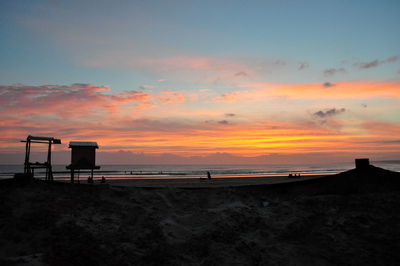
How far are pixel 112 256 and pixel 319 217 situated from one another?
24.6ft

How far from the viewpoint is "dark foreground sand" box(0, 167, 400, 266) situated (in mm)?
9133

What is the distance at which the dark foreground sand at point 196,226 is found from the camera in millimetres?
9133

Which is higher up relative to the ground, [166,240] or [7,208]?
[7,208]

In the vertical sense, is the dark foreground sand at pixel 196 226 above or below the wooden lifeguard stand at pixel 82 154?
below

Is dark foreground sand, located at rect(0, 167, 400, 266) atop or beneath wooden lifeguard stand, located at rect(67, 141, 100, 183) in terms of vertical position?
beneath

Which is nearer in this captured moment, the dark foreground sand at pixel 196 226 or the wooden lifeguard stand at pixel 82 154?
the dark foreground sand at pixel 196 226

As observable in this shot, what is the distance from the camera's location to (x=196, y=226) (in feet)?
36.3

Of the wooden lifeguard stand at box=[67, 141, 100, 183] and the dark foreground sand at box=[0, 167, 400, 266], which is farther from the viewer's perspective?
the wooden lifeguard stand at box=[67, 141, 100, 183]

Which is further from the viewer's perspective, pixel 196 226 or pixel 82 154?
pixel 82 154

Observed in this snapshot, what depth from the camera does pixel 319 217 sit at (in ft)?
39.0

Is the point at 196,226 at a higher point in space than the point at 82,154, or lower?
lower

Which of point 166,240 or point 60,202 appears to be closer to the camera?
point 166,240

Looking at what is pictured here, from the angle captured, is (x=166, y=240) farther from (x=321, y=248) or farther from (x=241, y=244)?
(x=321, y=248)

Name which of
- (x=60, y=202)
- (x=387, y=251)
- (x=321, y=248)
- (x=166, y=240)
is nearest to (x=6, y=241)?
(x=60, y=202)
